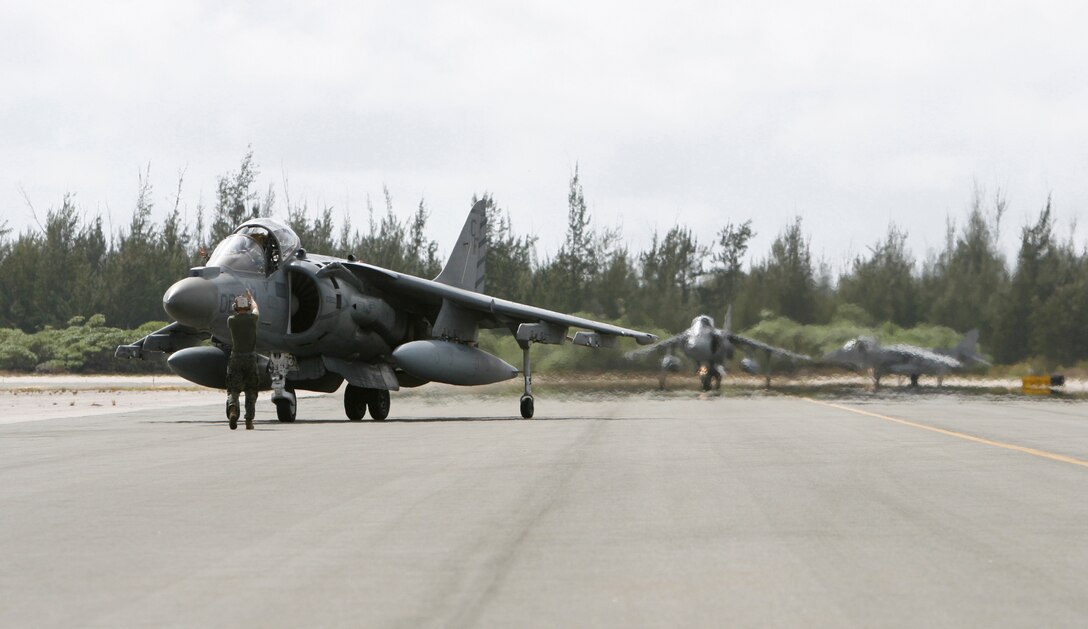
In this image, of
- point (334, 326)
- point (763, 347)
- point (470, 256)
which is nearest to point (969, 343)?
point (763, 347)

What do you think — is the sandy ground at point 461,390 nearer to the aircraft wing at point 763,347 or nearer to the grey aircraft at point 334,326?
the aircraft wing at point 763,347

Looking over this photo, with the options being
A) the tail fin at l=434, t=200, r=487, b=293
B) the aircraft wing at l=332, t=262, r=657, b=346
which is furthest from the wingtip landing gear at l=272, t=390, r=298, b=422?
the tail fin at l=434, t=200, r=487, b=293

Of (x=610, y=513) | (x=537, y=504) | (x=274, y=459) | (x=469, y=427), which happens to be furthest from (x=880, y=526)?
→ (x=469, y=427)

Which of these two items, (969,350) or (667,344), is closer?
(667,344)

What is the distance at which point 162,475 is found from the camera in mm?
10938

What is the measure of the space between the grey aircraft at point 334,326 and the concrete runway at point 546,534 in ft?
23.4

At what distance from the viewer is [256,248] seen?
22734mm

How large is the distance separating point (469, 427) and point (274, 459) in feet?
23.7

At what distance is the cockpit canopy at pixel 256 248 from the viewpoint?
2231cm

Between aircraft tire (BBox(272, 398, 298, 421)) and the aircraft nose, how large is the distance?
1982 millimetres

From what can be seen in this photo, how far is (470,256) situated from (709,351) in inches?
393

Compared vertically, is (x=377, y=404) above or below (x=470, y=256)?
below

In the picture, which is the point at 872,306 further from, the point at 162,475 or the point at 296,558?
the point at 296,558

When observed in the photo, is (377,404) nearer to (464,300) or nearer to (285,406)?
(464,300)
